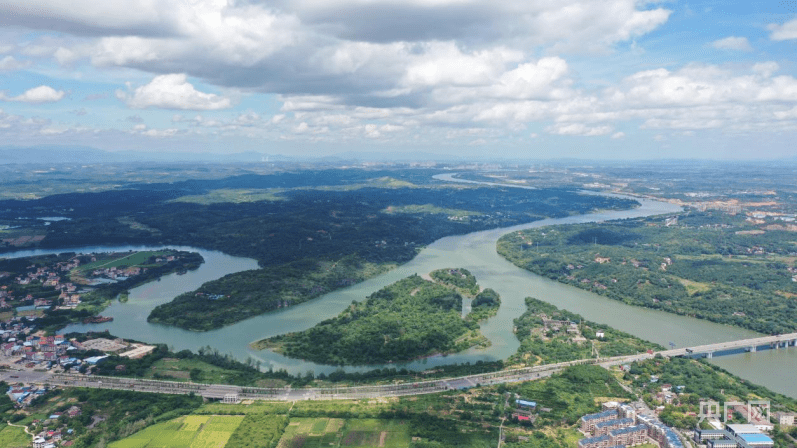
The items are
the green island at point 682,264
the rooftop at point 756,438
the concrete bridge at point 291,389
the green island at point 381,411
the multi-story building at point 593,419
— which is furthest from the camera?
the green island at point 682,264

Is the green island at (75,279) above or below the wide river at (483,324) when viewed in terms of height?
above

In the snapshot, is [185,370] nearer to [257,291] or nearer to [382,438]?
[382,438]

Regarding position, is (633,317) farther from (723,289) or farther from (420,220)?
(420,220)

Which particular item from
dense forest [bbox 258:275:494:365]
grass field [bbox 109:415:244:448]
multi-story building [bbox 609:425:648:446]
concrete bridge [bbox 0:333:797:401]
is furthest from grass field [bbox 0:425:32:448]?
multi-story building [bbox 609:425:648:446]

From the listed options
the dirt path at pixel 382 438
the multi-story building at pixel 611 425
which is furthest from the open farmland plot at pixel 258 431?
the multi-story building at pixel 611 425

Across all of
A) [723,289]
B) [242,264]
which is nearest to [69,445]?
[242,264]

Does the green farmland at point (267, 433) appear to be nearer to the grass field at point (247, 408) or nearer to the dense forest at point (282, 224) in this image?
the grass field at point (247, 408)

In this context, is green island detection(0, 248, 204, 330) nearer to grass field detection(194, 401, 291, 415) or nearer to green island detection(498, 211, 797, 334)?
grass field detection(194, 401, 291, 415)
